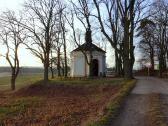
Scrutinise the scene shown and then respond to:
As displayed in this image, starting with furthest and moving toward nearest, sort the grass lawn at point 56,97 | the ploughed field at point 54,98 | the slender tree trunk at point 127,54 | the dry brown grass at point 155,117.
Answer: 1. the slender tree trunk at point 127,54
2. the grass lawn at point 56,97
3. the ploughed field at point 54,98
4. the dry brown grass at point 155,117

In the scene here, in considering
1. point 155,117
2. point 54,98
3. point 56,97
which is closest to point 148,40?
point 56,97

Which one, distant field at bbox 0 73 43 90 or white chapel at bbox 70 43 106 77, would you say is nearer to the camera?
distant field at bbox 0 73 43 90

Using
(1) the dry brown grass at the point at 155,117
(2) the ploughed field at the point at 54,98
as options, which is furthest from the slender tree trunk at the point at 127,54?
(1) the dry brown grass at the point at 155,117

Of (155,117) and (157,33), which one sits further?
(157,33)

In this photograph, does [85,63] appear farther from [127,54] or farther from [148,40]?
[127,54]

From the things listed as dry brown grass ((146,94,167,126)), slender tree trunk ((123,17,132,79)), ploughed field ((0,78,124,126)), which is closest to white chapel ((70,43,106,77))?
slender tree trunk ((123,17,132,79))

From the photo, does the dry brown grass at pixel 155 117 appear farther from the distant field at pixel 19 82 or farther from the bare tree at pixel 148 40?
the bare tree at pixel 148 40

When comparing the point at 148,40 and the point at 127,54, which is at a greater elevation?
the point at 148,40

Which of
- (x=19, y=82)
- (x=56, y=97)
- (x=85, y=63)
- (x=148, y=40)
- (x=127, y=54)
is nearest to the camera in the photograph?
(x=56, y=97)

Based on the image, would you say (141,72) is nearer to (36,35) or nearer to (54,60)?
(54,60)

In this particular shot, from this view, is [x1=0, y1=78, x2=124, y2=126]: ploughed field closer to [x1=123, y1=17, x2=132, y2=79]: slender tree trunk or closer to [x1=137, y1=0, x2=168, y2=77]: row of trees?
[x1=123, y1=17, x2=132, y2=79]: slender tree trunk

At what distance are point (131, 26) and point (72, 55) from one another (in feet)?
68.5

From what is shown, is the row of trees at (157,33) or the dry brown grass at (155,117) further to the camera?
the row of trees at (157,33)

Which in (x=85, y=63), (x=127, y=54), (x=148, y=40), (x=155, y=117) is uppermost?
(x=148, y=40)
